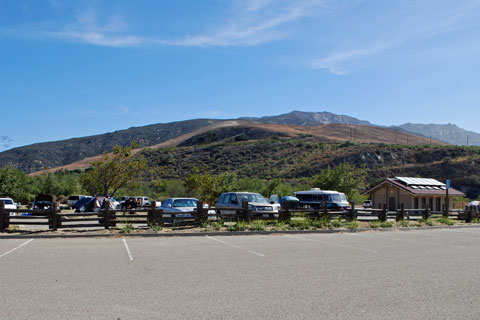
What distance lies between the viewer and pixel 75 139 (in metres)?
164

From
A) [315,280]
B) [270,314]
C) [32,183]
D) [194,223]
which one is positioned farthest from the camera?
[32,183]

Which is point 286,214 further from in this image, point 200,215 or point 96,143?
point 96,143

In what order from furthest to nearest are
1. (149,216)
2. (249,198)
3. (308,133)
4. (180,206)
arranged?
(308,133) < (249,198) < (180,206) < (149,216)

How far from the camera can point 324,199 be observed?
3216cm

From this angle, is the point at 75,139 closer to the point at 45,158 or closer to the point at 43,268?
the point at 45,158

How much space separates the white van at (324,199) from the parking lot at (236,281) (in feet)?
54.5

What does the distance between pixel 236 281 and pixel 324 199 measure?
2447cm

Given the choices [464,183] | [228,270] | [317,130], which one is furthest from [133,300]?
[317,130]

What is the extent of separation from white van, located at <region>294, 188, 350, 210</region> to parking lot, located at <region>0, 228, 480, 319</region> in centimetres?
1661

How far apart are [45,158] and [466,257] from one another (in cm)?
13457

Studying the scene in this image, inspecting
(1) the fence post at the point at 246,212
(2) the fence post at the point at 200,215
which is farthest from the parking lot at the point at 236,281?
(1) the fence post at the point at 246,212

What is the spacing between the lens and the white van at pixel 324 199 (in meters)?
31.1

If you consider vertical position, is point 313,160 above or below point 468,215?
above

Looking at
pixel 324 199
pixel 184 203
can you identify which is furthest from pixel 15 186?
pixel 324 199
